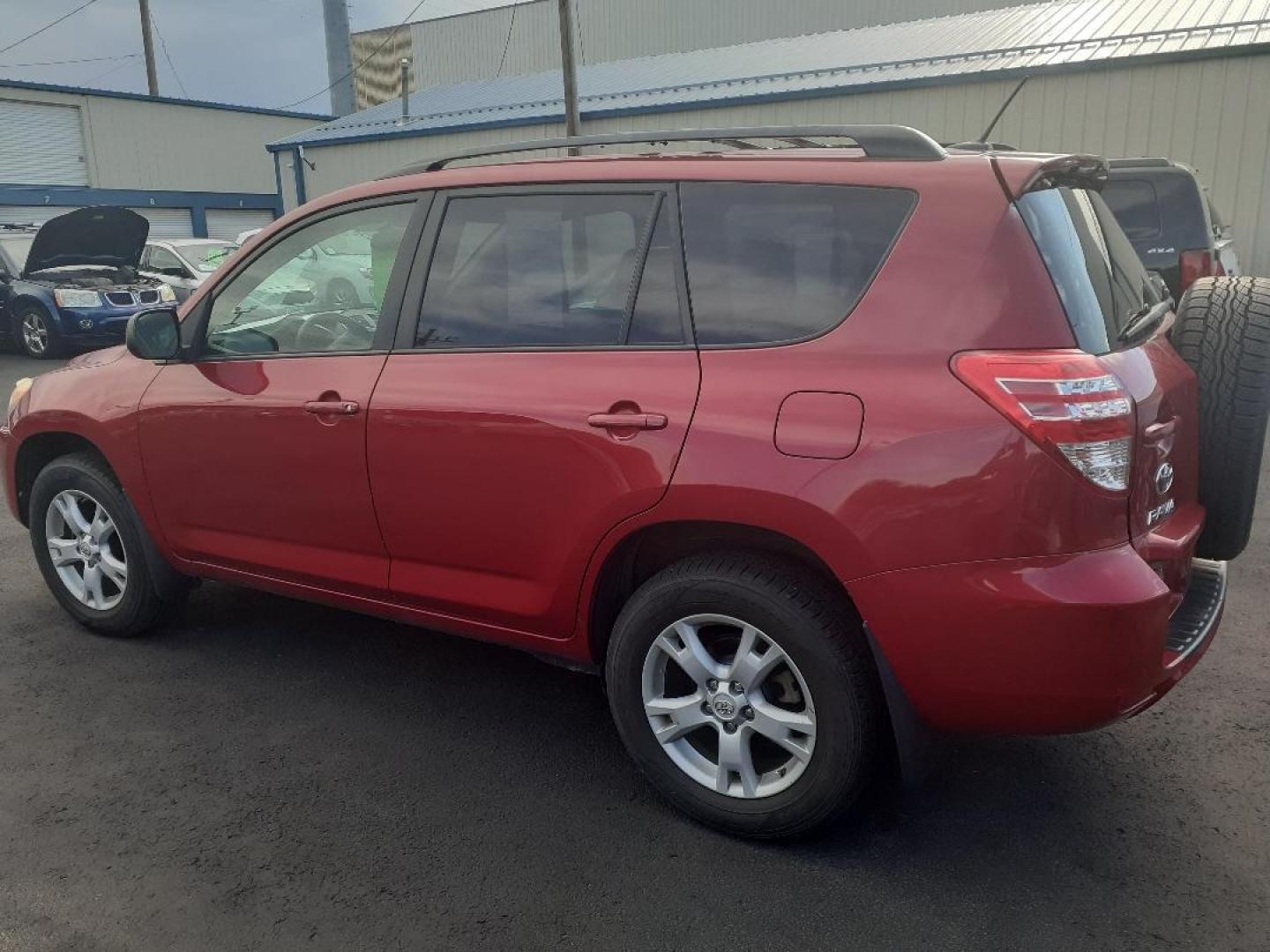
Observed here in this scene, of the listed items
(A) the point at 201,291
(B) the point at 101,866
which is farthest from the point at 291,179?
(B) the point at 101,866

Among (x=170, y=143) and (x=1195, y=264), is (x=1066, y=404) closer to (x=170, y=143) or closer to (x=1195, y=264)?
(x=1195, y=264)

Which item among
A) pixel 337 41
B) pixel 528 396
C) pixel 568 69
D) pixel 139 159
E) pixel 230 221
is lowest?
pixel 528 396

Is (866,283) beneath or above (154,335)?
above

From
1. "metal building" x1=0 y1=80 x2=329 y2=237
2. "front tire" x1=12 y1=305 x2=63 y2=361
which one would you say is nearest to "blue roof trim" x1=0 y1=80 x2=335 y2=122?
"metal building" x1=0 y1=80 x2=329 y2=237

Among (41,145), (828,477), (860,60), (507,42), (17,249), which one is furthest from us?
(507,42)

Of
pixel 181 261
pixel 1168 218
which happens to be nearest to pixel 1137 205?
pixel 1168 218

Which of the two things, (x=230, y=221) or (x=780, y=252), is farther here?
(x=230, y=221)

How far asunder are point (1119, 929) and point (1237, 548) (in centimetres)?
119

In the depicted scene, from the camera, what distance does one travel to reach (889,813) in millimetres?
2990

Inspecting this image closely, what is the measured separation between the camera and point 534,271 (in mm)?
3180

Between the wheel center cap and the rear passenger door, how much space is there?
1.58 ft

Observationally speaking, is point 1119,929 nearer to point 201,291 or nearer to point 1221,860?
point 1221,860

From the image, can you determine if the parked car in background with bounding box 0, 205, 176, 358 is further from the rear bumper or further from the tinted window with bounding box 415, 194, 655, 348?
the rear bumper

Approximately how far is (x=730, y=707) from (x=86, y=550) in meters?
2.78
